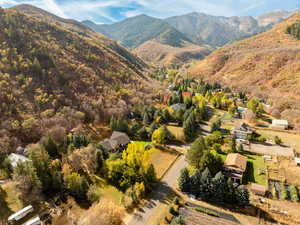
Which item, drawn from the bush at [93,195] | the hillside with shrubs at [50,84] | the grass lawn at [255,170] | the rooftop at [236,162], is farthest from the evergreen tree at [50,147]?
the grass lawn at [255,170]

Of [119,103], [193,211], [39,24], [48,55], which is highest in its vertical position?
[39,24]

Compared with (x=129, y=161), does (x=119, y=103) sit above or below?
above

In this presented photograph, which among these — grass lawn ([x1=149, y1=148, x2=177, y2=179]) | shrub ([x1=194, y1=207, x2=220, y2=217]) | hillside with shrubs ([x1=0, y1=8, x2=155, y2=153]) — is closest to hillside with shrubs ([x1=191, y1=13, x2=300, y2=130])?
grass lawn ([x1=149, y1=148, x2=177, y2=179])

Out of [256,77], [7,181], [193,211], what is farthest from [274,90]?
[7,181]

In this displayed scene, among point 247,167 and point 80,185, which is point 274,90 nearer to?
point 247,167

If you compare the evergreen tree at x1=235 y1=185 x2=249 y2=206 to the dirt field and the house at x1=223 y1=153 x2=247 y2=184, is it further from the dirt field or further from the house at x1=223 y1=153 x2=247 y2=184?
the dirt field
